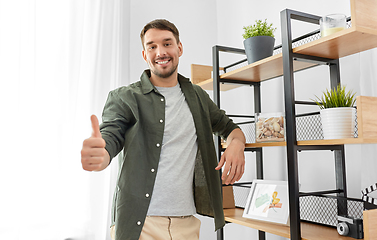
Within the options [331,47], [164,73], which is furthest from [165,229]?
[331,47]

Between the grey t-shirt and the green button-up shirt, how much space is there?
3cm

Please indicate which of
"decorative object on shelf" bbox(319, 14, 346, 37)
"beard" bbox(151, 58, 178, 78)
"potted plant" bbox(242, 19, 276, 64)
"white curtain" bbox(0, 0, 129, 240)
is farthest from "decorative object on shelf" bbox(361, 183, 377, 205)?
"white curtain" bbox(0, 0, 129, 240)

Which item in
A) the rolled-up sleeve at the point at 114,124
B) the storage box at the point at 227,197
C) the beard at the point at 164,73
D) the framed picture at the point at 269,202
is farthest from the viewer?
the storage box at the point at 227,197

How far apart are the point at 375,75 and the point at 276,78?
64cm

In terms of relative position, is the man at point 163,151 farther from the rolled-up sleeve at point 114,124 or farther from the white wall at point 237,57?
the white wall at point 237,57

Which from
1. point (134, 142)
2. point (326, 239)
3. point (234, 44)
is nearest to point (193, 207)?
point (134, 142)

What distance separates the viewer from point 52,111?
1.91 metres

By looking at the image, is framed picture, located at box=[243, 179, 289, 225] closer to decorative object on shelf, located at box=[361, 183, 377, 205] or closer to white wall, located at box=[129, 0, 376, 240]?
white wall, located at box=[129, 0, 376, 240]

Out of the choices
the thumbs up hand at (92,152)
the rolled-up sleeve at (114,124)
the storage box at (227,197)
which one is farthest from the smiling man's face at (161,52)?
the storage box at (227,197)

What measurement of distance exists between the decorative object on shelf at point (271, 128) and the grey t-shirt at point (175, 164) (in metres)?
0.46

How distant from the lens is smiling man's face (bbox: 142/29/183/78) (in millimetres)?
1207

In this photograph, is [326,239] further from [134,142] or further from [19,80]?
[19,80]

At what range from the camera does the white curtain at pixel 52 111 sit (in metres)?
1.77

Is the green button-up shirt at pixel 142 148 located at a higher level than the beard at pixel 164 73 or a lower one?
lower
